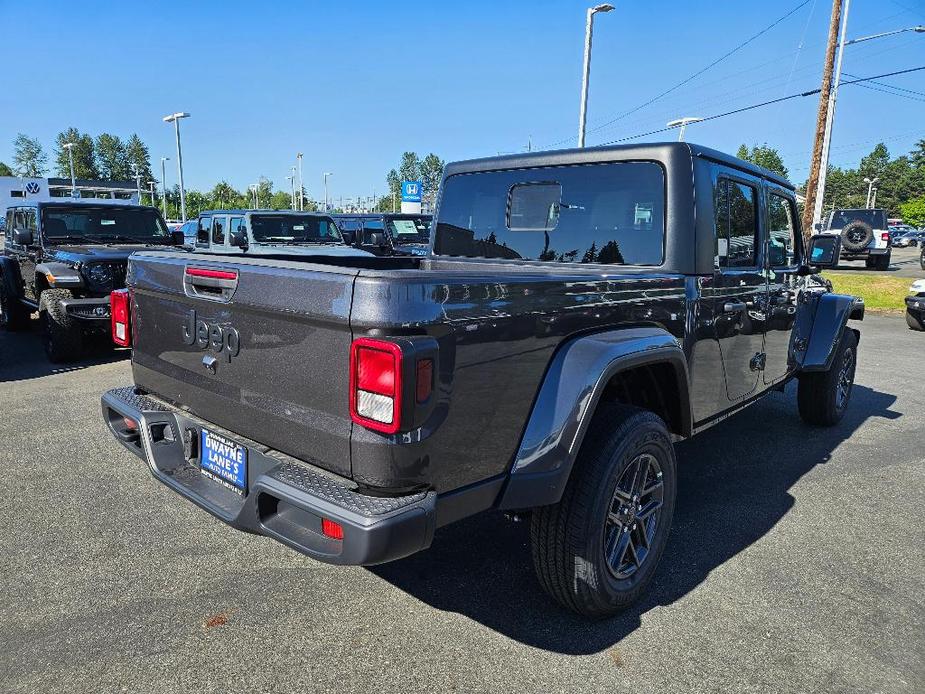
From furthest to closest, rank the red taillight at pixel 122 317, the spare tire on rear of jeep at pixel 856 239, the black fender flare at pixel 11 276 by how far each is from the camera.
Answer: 1. the black fender flare at pixel 11 276
2. the spare tire on rear of jeep at pixel 856 239
3. the red taillight at pixel 122 317

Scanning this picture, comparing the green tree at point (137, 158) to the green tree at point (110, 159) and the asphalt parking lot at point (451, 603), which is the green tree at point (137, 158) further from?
the asphalt parking lot at point (451, 603)

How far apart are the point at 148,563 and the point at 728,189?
3.60 m

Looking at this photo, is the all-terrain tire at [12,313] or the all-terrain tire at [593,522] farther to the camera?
the all-terrain tire at [12,313]

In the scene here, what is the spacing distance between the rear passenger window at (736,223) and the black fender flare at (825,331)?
58.1 inches

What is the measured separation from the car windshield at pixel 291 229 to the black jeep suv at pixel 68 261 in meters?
1.66

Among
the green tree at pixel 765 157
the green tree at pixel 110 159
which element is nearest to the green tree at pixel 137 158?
the green tree at pixel 110 159

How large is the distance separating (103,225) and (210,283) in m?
8.00

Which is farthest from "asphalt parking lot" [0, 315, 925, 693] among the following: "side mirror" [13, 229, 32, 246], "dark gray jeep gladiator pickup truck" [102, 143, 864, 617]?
"side mirror" [13, 229, 32, 246]

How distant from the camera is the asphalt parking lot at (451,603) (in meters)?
2.41

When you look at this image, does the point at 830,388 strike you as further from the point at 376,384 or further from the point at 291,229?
the point at 291,229

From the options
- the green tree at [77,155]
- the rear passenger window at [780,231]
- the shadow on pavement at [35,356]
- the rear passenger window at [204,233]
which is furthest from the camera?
the green tree at [77,155]

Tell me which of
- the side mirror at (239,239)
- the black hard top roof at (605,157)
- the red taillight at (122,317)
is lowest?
the red taillight at (122,317)

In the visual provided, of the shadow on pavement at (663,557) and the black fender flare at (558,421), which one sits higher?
the black fender flare at (558,421)

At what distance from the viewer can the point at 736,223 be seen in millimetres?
3693
